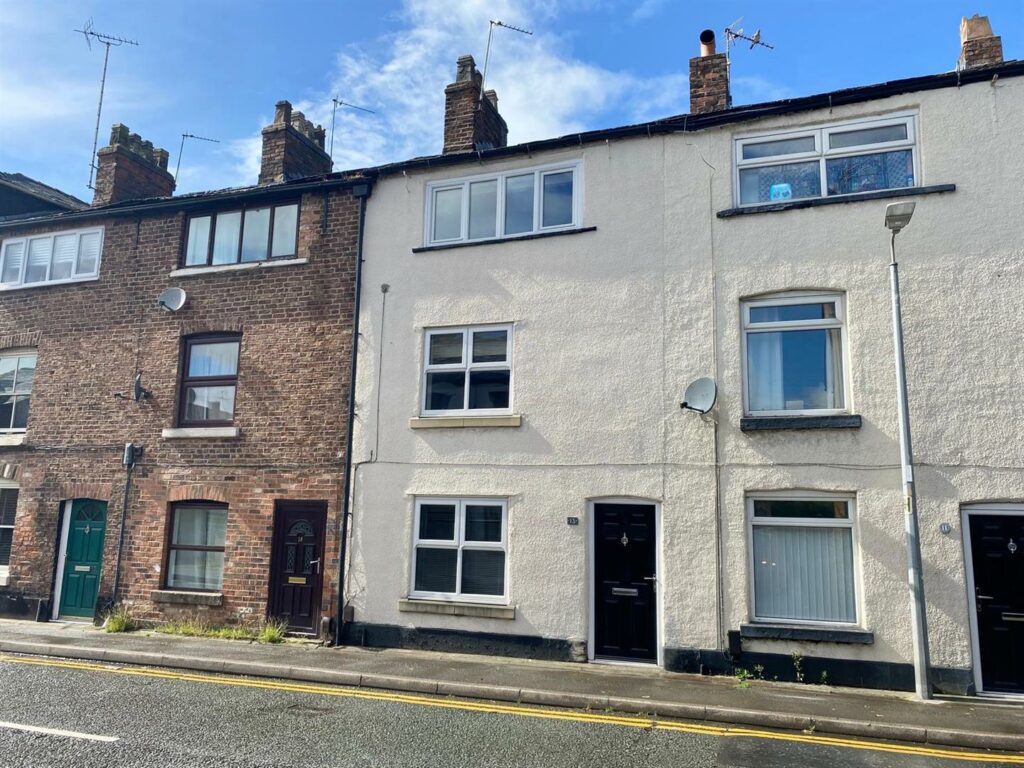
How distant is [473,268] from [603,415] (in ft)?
10.7

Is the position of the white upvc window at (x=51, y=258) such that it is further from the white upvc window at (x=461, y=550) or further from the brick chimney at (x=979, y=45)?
the brick chimney at (x=979, y=45)

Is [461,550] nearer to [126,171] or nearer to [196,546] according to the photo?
[196,546]

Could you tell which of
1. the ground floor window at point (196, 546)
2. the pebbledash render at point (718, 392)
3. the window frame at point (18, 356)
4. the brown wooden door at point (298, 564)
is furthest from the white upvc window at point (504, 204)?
the window frame at point (18, 356)

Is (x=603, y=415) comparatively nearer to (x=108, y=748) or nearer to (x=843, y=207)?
(x=843, y=207)

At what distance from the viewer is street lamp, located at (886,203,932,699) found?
9.06m

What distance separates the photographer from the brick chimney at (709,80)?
12047 millimetres

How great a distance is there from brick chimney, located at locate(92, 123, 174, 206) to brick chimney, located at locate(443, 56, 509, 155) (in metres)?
7.29

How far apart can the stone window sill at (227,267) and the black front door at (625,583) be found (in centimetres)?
702

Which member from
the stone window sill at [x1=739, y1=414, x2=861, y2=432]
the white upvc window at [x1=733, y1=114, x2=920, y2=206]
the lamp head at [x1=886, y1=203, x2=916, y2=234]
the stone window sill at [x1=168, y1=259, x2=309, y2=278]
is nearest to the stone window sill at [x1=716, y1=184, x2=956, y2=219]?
→ the white upvc window at [x1=733, y1=114, x2=920, y2=206]

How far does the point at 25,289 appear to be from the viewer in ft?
51.7

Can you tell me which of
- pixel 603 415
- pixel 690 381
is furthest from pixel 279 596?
pixel 690 381

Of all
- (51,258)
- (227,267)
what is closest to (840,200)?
(227,267)

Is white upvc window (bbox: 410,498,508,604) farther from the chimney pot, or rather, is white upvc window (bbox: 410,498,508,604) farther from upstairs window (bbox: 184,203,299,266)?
the chimney pot

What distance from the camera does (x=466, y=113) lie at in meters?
13.6
